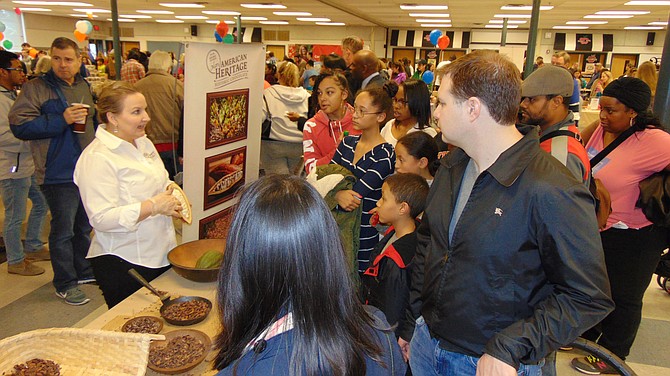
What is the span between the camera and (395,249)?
1924mm

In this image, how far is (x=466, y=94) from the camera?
124 cm

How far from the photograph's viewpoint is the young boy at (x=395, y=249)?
188 cm

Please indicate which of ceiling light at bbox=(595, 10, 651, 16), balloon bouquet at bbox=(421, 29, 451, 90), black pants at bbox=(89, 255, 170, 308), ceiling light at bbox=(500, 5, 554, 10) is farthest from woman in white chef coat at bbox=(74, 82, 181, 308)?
ceiling light at bbox=(595, 10, 651, 16)

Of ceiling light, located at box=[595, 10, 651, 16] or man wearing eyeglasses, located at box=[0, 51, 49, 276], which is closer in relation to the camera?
man wearing eyeglasses, located at box=[0, 51, 49, 276]

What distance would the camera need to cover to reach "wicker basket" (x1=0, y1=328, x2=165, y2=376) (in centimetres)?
131

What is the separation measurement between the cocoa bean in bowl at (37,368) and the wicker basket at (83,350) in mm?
18

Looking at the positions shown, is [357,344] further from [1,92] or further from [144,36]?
[144,36]

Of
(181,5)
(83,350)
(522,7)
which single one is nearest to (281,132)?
(83,350)

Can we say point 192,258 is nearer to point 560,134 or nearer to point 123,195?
point 123,195

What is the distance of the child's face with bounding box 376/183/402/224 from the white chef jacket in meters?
0.97

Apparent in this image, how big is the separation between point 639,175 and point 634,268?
47cm

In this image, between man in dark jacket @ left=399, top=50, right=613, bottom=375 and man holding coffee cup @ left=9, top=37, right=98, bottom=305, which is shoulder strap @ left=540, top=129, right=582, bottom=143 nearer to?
man in dark jacket @ left=399, top=50, right=613, bottom=375

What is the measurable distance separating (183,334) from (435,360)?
816 millimetres

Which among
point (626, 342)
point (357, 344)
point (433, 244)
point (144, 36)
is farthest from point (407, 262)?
point (144, 36)
